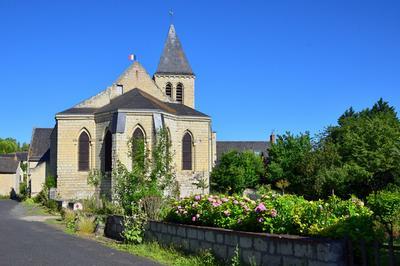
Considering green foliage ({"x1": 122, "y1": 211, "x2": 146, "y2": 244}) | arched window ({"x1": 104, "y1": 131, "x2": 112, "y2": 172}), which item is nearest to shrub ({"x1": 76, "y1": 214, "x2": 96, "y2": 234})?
green foliage ({"x1": 122, "y1": 211, "x2": 146, "y2": 244})

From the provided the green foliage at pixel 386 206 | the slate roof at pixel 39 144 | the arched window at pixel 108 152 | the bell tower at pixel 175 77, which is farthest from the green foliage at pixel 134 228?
the slate roof at pixel 39 144

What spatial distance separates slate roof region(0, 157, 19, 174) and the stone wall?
195 feet

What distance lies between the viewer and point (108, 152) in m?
33.0

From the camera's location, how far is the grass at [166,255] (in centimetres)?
918

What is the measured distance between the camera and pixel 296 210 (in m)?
8.02

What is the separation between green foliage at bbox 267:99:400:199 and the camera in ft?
105

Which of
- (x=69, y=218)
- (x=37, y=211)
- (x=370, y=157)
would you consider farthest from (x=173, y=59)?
(x=69, y=218)

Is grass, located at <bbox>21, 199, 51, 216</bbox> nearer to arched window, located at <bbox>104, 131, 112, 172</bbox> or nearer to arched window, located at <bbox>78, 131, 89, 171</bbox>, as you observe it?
arched window, located at <bbox>78, 131, 89, 171</bbox>

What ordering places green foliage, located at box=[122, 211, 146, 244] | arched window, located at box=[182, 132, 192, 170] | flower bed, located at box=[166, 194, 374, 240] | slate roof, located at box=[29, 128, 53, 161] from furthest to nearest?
slate roof, located at box=[29, 128, 53, 161] < arched window, located at box=[182, 132, 192, 170] < green foliage, located at box=[122, 211, 146, 244] < flower bed, located at box=[166, 194, 374, 240]

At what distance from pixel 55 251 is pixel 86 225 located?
15.3 feet

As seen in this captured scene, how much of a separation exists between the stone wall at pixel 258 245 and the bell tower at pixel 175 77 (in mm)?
34697

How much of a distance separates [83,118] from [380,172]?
20628 mm

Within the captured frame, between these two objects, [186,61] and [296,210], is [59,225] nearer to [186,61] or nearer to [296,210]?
[296,210]

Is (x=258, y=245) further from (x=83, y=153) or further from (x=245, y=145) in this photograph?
(x=245, y=145)
